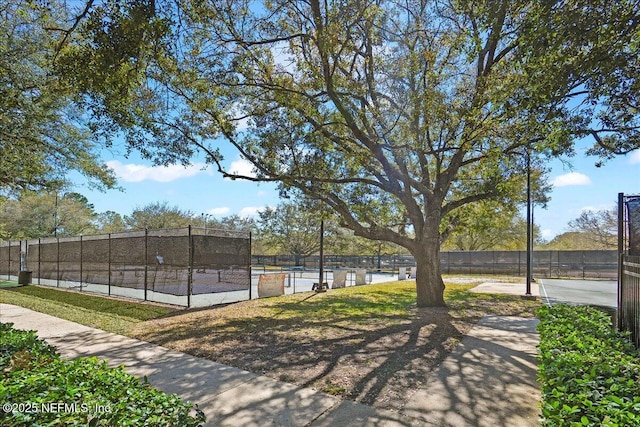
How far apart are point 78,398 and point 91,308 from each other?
33.3 ft

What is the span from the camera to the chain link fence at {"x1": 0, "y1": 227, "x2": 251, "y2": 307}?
11367 millimetres

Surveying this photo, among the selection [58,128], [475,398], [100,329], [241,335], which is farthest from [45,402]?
[58,128]

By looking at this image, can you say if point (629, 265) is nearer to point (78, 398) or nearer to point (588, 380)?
point (588, 380)

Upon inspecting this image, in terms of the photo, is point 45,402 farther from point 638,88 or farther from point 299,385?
point 638,88

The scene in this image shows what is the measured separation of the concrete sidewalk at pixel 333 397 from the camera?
3.76 meters

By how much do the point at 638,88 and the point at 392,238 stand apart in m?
7.07

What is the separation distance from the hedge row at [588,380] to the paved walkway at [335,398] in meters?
0.83

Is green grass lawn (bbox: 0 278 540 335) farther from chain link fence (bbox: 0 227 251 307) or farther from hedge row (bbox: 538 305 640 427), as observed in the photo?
hedge row (bbox: 538 305 640 427)

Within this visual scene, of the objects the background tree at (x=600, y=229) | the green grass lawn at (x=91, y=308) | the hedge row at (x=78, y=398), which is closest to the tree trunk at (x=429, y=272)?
the green grass lawn at (x=91, y=308)

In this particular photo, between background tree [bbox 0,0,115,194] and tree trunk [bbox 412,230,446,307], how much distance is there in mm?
9218

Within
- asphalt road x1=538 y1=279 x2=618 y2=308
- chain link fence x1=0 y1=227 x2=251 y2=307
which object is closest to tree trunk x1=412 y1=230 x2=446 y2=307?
asphalt road x1=538 y1=279 x2=618 y2=308

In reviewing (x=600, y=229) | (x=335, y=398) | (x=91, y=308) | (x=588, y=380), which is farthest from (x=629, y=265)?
(x=600, y=229)

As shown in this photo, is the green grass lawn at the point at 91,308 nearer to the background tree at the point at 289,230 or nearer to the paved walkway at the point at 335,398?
the paved walkway at the point at 335,398

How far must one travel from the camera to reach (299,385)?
4.68 m
